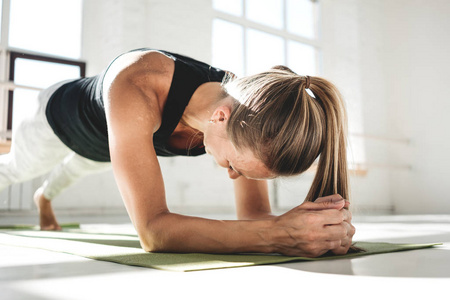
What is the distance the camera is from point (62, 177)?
7.15 feet

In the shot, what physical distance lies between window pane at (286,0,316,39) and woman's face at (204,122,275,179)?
18.4 feet

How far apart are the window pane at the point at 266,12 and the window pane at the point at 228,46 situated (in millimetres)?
350

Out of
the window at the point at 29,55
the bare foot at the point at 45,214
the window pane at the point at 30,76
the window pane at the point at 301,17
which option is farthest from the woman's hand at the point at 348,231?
the window pane at the point at 301,17

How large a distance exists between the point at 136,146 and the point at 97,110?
428 millimetres

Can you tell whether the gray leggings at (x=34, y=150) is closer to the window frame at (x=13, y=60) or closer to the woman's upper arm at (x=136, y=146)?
the woman's upper arm at (x=136, y=146)

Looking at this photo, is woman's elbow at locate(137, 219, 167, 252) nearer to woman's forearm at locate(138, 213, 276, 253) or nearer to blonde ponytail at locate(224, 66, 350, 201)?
woman's forearm at locate(138, 213, 276, 253)

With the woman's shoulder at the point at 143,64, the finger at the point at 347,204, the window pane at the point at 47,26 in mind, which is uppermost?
the window pane at the point at 47,26

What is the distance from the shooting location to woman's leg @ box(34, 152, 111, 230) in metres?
2.02

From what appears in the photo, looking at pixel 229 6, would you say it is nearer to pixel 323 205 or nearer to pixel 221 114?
pixel 221 114

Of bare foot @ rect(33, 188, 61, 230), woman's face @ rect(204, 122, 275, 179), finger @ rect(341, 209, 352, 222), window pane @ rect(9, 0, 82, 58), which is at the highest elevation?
window pane @ rect(9, 0, 82, 58)

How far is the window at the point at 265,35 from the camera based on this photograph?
571 centimetres

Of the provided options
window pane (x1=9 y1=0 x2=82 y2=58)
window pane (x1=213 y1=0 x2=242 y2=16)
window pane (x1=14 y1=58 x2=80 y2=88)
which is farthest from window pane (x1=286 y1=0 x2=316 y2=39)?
window pane (x1=14 y1=58 x2=80 y2=88)

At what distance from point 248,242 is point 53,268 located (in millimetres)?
425

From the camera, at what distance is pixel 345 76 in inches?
269
